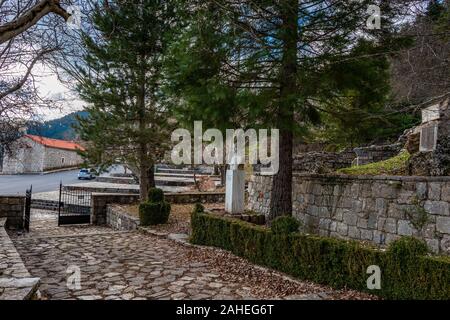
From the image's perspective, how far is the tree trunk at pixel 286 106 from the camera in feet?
19.4

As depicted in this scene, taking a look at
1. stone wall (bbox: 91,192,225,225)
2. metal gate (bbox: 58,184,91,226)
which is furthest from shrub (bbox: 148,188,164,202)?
metal gate (bbox: 58,184,91,226)

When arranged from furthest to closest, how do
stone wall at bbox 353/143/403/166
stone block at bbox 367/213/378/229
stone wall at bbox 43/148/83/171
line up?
1. stone wall at bbox 43/148/83/171
2. stone wall at bbox 353/143/403/166
3. stone block at bbox 367/213/378/229

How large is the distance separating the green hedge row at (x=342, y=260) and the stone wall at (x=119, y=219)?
389cm

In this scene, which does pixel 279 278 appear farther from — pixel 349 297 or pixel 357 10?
pixel 357 10

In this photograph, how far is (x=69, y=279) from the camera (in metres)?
4.77

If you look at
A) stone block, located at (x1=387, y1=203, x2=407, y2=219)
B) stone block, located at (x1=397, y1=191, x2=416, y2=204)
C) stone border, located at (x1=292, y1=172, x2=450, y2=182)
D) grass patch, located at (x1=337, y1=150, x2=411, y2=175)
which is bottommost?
stone block, located at (x1=387, y1=203, x2=407, y2=219)

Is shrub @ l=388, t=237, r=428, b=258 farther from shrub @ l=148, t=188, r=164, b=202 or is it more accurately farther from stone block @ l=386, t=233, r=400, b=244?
shrub @ l=148, t=188, r=164, b=202

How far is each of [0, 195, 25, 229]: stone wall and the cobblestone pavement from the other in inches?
101

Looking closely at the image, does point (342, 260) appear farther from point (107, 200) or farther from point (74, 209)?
point (74, 209)

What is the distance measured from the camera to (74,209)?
15641mm

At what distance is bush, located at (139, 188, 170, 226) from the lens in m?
9.28

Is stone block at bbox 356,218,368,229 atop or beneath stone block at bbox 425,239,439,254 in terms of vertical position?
atop

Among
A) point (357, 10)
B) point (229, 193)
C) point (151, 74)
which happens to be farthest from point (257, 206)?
point (357, 10)

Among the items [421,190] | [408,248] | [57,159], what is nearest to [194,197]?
[421,190]
